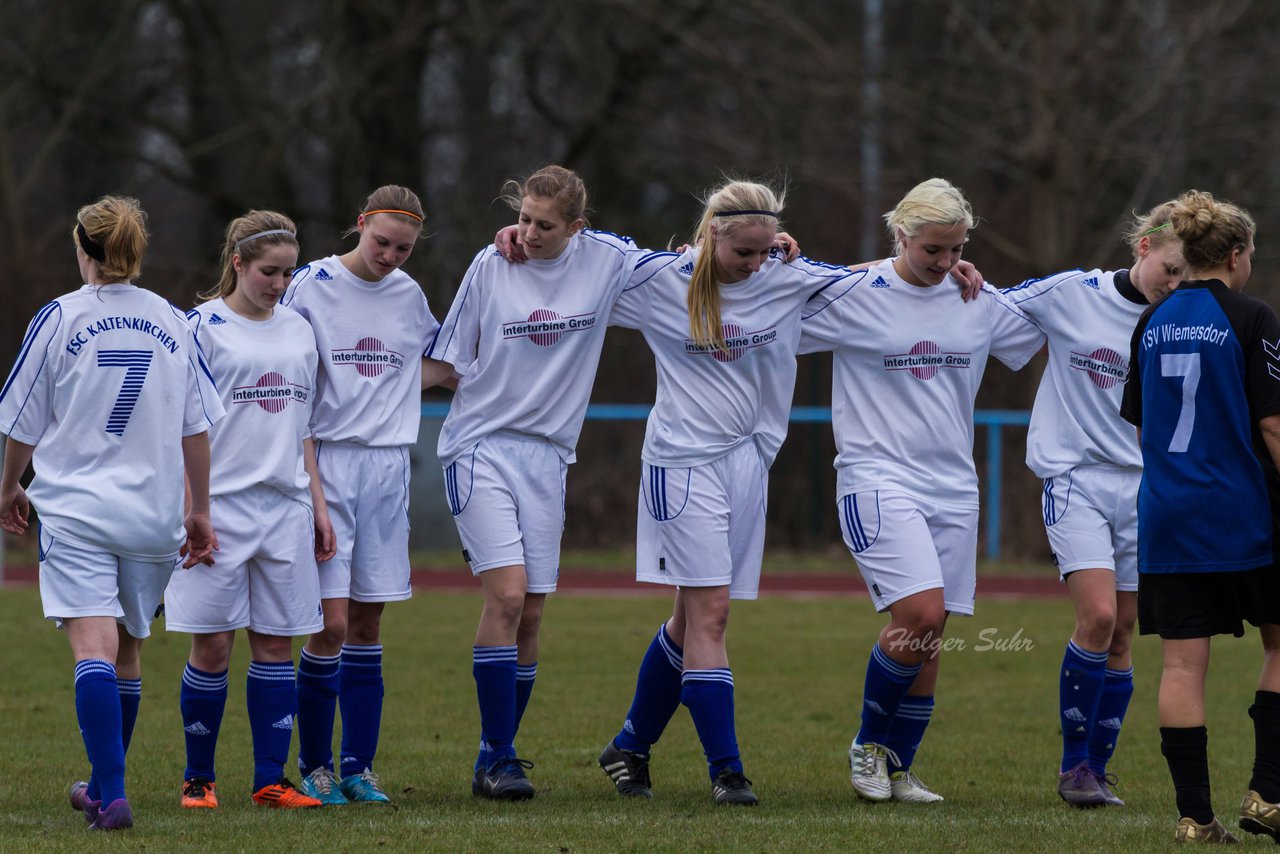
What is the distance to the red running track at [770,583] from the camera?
1509 cm

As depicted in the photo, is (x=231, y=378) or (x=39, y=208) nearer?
(x=231, y=378)

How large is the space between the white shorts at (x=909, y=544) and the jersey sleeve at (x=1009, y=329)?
0.65 meters

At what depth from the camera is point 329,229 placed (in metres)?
22.4

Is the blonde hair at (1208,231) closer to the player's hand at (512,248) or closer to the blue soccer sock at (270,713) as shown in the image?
the player's hand at (512,248)

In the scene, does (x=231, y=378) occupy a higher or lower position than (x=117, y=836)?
higher

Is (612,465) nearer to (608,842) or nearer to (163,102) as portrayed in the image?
(163,102)

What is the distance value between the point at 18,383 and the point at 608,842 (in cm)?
233

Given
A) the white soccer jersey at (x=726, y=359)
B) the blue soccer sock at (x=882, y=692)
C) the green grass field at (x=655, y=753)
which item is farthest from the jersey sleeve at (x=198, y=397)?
the blue soccer sock at (x=882, y=692)

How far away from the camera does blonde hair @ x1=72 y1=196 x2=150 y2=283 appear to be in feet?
17.6

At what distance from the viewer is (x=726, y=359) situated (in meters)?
6.09

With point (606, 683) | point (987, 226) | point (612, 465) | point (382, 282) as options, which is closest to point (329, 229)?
point (612, 465)

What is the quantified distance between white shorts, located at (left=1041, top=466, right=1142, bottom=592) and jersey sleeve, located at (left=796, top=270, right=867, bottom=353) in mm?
990

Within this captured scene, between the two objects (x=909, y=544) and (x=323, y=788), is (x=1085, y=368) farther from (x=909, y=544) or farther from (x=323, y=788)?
(x=323, y=788)

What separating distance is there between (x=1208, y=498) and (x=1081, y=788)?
1529mm
